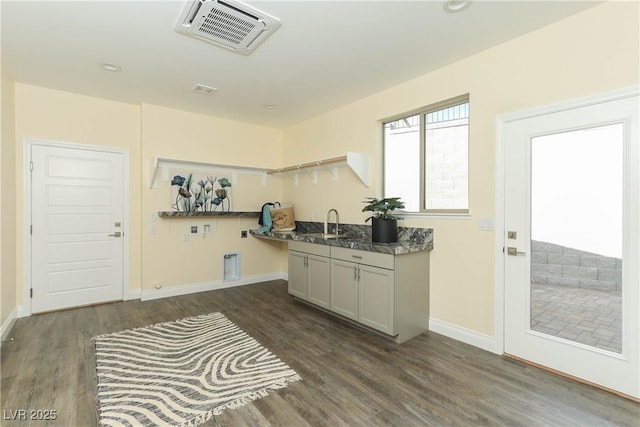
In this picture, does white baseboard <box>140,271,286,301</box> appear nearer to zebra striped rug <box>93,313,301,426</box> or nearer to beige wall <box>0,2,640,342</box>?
beige wall <box>0,2,640,342</box>

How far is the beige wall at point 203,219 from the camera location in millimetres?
4250

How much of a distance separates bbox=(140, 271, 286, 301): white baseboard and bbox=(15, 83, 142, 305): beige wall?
274 millimetres

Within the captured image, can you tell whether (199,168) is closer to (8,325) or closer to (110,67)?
(110,67)

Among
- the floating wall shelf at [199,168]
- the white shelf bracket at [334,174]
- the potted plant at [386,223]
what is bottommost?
the potted plant at [386,223]

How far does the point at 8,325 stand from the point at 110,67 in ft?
9.51

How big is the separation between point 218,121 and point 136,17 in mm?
2557

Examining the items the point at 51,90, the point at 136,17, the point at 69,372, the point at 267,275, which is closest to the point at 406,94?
the point at 136,17

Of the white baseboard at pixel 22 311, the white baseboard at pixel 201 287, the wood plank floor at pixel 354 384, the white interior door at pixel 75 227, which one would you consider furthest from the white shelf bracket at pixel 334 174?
the white baseboard at pixel 22 311

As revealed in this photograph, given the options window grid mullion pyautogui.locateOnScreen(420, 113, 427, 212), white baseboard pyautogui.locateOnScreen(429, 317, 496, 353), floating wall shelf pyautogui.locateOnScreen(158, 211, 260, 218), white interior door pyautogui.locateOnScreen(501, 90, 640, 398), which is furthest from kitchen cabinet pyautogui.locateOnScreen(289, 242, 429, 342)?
floating wall shelf pyautogui.locateOnScreen(158, 211, 260, 218)

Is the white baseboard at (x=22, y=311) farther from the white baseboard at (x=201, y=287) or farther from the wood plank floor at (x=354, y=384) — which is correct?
the white baseboard at (x=201, y=287)

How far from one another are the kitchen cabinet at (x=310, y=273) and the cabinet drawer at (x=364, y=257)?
0.18 m

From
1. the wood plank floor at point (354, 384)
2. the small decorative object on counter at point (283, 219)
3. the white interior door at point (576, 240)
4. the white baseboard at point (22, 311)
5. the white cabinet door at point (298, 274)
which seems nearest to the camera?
the wood plank floor at point (354, 384)

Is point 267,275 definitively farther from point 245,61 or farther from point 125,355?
point 245,61

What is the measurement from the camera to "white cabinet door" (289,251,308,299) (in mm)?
3867
